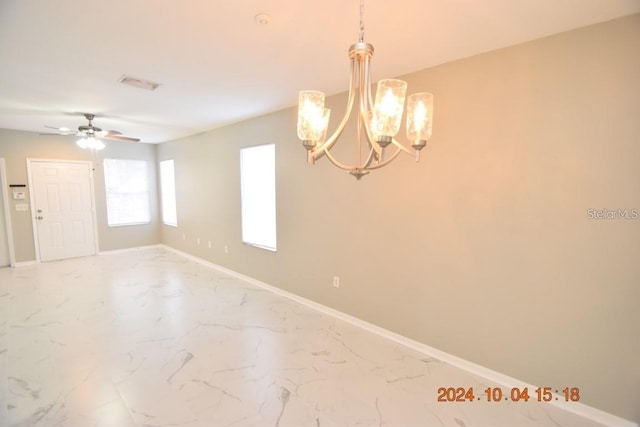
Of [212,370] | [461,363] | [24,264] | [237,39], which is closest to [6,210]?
[24,264]

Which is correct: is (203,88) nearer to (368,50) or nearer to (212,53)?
(212,53)

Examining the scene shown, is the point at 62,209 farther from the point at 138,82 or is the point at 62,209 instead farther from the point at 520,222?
the point at 520,222

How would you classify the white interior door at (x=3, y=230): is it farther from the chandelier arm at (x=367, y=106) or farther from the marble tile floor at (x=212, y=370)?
the chandelier arm at (x=367, y=106)

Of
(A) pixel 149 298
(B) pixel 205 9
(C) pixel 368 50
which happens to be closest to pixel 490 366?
(C) pixel 368 50

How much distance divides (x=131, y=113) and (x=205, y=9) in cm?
304

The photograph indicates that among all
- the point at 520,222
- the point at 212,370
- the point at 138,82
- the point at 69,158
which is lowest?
the point at 212,370

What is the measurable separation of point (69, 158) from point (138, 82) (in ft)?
15.0

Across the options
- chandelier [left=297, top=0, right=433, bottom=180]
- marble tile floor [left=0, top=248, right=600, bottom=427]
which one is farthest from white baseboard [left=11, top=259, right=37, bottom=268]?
chandelier [left=297, top=0, right=433, bottom=180]

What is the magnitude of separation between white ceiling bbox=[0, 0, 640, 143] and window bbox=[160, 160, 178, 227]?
11.6 feet

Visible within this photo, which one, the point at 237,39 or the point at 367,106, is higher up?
the point at 237,39

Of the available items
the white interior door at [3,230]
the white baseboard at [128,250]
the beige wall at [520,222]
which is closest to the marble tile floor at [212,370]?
the beige wall at [520,222]

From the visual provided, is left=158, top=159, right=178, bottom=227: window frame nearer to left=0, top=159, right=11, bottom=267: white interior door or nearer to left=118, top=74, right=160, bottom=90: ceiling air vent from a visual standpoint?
left=0, top=159, right=11, bottom=267: white interior door

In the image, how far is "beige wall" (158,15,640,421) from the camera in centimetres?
185

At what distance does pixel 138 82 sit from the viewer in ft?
9.43
